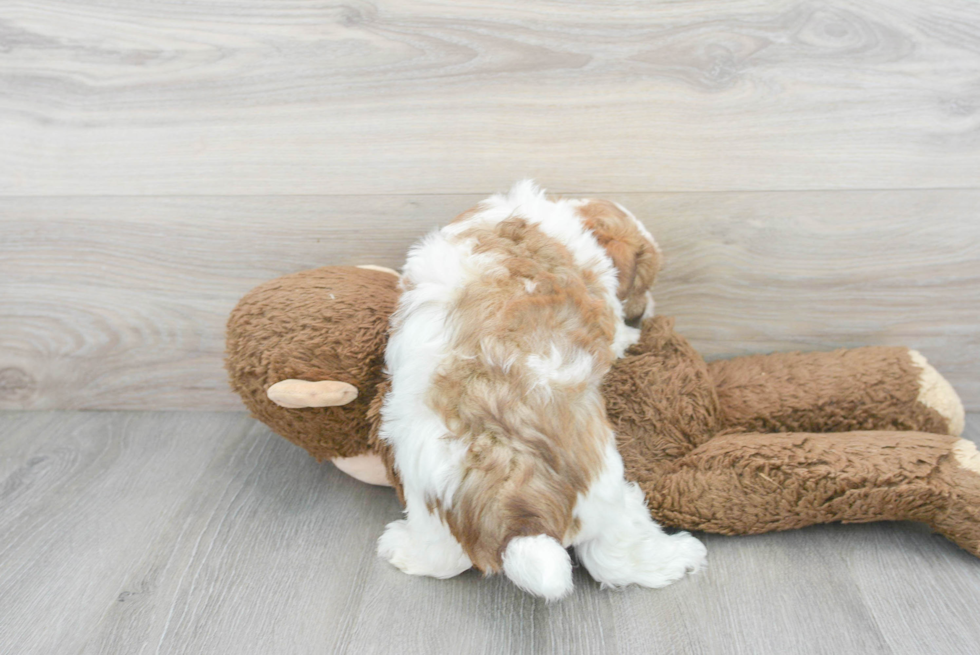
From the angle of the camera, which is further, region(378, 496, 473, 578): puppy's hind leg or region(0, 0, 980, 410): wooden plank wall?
region(0, 0, 980, 410): wooden plank wall

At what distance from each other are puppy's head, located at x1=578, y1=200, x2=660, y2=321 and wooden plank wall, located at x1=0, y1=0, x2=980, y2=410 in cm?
16

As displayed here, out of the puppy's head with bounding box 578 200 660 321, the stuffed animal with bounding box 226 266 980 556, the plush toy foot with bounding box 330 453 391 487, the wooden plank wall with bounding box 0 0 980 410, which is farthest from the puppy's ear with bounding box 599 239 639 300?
the plush toy foot with bounding box 330 453 391 487

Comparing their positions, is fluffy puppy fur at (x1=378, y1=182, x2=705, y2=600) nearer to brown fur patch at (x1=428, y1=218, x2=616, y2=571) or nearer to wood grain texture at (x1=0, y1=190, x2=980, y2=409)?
brown fur patch at (x1=428, y1=218, x2=616, y2=571)

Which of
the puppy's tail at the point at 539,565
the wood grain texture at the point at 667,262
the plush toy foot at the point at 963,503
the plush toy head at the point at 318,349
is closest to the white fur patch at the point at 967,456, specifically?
the plush toy foot at the point at 963,503

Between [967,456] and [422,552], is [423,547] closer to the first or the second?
[422,552]

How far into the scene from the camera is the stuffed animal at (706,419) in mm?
896

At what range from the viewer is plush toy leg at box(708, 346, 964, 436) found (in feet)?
3.36

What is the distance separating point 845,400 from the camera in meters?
1.03

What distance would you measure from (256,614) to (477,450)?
1.25ft

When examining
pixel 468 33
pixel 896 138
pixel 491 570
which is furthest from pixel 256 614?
pixel 896 138

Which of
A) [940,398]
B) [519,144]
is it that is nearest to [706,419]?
[940,398]

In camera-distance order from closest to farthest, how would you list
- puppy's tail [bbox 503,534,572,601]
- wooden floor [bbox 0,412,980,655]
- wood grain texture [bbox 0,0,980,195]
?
puppy's tail [bbox 503,534,572,601] < wooden floor [bbox 0,412,980,655] < wood grain texture [bbox 0,0,980,195]

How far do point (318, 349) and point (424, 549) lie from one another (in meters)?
0.30

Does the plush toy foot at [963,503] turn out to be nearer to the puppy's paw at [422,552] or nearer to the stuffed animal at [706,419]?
the stuffed animal at [706,419]
